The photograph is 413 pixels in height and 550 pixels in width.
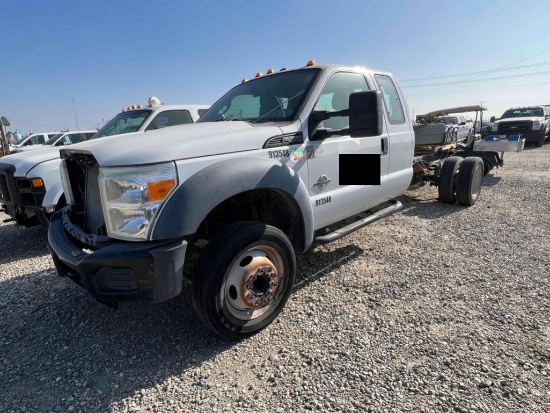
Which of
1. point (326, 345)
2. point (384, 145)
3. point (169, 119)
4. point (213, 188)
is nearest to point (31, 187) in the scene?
point (169, 119)

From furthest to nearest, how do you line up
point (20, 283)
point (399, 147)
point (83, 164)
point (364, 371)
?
1. point (399, 147)
2. point (20, 283)
3. point (83, 164)
4. point (364, 371)

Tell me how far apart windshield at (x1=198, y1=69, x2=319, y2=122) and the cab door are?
208mm

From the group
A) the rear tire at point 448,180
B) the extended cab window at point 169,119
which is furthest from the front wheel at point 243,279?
the rear tire at point 448,180

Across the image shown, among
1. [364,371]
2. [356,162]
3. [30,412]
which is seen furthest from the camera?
[356,162]

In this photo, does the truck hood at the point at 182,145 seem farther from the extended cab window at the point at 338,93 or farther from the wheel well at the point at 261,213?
the extended cab window at the point at 338,93

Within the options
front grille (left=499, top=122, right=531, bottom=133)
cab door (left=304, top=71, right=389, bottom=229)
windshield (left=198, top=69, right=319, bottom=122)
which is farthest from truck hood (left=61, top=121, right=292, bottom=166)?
front grille (left=499, top=122, right=531, bottom=133)

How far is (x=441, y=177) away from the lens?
5.91 metres

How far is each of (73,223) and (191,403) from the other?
1728 millimetres

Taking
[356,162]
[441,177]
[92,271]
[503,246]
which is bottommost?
[503,246]

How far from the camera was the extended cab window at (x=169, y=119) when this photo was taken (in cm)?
567

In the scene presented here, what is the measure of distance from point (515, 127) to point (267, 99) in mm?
17078

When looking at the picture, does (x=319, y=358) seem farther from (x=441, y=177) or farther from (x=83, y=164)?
(x=441, y=177)

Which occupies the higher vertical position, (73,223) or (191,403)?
(73,223)

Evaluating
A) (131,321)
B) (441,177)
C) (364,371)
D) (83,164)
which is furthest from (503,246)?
(83,164)
